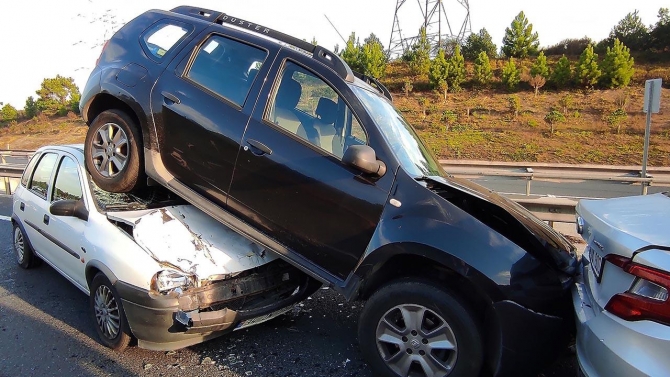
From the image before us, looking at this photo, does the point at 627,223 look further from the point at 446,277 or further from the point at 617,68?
the point at 617,68

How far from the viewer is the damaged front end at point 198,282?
3180 mm

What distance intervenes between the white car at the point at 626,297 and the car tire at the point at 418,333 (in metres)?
0.61

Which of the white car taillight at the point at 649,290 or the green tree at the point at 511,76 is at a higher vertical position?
the green tree at the point at 511,76

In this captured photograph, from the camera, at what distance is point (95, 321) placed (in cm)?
364

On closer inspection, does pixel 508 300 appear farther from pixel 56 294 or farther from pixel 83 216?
pixel 56 294

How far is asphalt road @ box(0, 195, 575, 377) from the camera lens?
10.7ft

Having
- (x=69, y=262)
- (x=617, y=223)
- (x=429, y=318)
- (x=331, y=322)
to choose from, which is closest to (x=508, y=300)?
(x=429, y=318)

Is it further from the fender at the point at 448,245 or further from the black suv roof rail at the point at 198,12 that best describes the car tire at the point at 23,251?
the fender at the point at 448,245

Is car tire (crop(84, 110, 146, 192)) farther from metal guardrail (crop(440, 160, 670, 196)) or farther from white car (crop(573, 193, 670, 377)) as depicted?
metal guardrail (crop(440, 160, 670, 196))

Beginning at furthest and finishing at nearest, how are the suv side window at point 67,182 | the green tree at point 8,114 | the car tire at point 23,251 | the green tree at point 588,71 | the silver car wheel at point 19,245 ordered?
the green tree at point 8,114
the green tree at point 588,71
the silver car wheel at point 19,245
the car tire at point 23,251
the suv side window at point 67,182

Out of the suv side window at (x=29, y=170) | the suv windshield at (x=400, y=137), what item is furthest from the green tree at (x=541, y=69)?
the suv side window at (x=29, y=170)

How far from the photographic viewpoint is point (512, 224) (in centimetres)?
305

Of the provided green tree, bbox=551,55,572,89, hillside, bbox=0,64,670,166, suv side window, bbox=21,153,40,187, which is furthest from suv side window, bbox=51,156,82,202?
green tree, bbox=551,55,572,89

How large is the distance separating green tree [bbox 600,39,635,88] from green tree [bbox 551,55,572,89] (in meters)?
1.93
